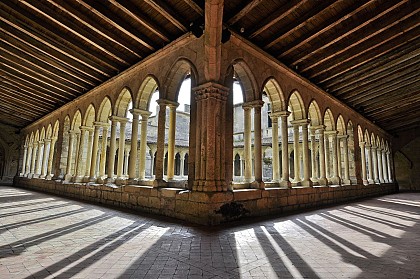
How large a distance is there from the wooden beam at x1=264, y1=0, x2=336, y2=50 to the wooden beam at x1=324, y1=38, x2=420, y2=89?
114 inches

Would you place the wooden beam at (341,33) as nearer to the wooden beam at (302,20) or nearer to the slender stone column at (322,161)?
the wooden beam at (302,20)

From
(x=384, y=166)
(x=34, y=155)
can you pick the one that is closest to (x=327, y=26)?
(x=384, y=166)

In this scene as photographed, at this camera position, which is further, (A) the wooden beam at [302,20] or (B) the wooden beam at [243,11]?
(A) the wooden beam at [302,20]

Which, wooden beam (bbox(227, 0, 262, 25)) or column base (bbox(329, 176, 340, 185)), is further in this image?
column base (bbox(329, 176, 340, 185))

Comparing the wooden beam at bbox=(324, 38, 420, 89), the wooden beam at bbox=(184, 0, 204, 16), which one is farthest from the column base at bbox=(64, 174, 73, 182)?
the wooden beam at bbox=(324, 38, 420, 89)

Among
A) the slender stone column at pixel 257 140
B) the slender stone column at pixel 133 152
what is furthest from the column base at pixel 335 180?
the slender stone column at pixel 133 152

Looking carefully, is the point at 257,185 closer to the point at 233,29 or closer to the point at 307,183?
the point at 307,183

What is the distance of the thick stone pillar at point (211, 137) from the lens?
4.42 metres

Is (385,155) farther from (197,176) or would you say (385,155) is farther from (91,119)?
(91,119)

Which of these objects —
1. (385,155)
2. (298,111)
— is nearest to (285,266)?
(298,111)

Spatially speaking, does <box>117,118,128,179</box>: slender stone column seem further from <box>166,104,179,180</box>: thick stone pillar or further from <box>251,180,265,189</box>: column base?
<box>251,180,265,189</box>: column base

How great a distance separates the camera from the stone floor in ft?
7.07

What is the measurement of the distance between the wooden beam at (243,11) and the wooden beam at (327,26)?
1.69 meters

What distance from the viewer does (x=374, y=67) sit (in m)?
7.24
